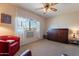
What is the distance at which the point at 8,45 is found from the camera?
151 centimetres

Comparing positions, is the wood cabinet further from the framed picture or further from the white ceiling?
the framed picture

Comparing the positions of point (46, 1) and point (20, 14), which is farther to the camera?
point (20, 14)

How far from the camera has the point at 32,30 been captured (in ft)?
5.56

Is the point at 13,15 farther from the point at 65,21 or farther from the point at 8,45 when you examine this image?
the point at 65,21

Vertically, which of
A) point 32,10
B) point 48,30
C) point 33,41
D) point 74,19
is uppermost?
point 32,10

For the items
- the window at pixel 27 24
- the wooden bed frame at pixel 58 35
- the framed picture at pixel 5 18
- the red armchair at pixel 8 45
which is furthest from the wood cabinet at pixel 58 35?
the framed picture at pixel 5 18

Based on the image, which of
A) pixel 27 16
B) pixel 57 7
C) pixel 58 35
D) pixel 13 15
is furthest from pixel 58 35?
pixel 13 15

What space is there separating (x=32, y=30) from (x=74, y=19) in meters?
0.73

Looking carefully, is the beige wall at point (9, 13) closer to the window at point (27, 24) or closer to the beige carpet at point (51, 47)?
the window at point (27, 24)

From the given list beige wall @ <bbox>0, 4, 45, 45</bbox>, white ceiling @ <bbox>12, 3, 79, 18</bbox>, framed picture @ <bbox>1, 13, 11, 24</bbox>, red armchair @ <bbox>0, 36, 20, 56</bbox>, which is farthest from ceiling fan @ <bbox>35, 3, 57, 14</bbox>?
red armchair @ <bbox>0, 36, 20, 56</bbox>

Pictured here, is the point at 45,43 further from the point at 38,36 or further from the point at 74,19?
the point at 74,19

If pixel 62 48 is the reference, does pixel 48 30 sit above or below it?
above

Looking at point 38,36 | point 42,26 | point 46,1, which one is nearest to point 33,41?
point 38,36

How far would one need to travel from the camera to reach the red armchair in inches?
56.8
